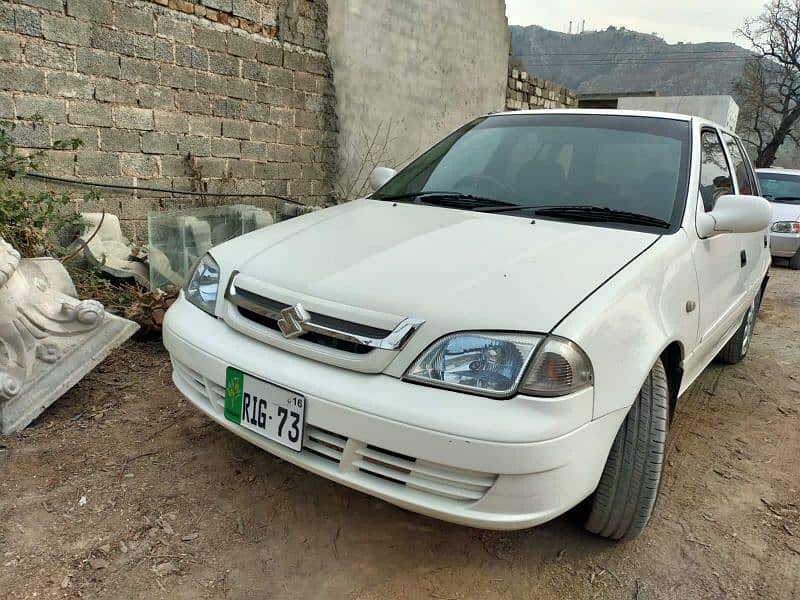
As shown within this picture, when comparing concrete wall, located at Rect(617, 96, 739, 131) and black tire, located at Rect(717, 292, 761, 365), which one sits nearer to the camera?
black tire, located at Rect(717, 292, 761, 365)

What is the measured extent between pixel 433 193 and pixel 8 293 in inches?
78.1

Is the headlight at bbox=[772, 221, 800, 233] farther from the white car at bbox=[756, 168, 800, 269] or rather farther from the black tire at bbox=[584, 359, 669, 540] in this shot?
the black tire at bbox=[584, 359, 669, 540]

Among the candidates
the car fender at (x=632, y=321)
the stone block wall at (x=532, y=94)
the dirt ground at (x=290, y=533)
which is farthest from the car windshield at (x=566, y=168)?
the stone block wall at (x=532, y=94)

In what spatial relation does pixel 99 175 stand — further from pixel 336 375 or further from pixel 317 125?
pixel 336 375

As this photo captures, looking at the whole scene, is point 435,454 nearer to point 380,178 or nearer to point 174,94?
point 380,178

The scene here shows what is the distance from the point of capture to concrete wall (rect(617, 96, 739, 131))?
22922 millimetres

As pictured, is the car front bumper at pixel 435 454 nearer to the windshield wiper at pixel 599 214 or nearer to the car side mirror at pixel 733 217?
the windshield wiper at pixel 599 214

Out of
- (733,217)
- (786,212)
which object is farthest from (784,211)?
(733,217)

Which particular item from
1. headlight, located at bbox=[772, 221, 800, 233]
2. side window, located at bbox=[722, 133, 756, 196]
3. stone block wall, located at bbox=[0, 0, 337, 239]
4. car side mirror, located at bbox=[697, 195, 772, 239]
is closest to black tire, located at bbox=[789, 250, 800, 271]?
headlight, located at bbox=[772, 221, 800, 233]

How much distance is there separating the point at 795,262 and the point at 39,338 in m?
9.60

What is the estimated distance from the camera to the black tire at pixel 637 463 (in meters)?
1.96

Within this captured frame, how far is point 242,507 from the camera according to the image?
227 cm

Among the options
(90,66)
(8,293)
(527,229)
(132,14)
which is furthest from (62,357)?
(132,14)

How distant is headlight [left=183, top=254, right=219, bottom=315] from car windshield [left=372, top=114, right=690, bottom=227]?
1019 mm
